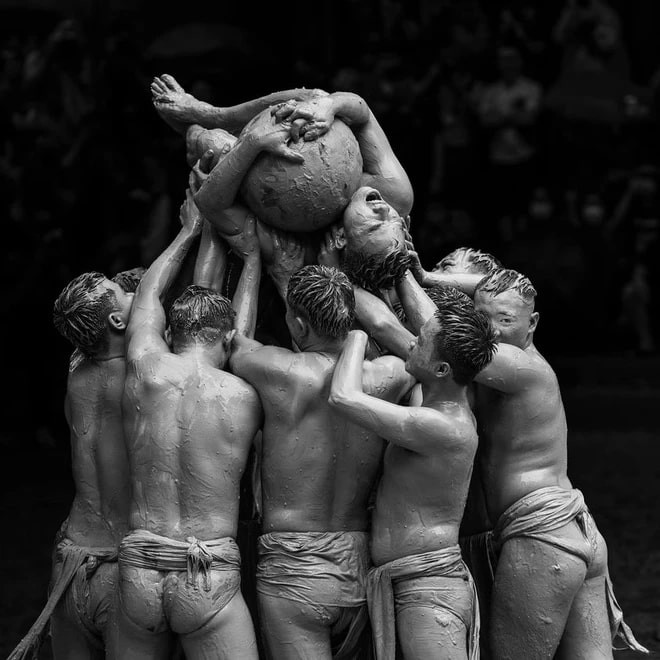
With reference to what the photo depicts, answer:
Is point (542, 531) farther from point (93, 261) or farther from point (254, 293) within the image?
point (93, 261)

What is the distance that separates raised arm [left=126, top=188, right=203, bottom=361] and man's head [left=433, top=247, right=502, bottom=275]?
43.6 inches

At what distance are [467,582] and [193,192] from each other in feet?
6.72

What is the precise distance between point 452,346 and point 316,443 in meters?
0.69

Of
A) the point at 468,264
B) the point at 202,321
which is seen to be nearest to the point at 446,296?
the point at 468,264

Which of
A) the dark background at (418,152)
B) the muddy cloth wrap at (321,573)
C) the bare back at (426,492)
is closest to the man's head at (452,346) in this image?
the bare back at (426,492)

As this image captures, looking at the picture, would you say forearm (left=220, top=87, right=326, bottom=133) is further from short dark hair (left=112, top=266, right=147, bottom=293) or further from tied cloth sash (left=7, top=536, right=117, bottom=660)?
tied cloth sash (left=7, top=536, right=117, bottom=660)

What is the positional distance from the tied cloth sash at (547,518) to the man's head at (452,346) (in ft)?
2.39

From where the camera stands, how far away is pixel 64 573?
276 inches

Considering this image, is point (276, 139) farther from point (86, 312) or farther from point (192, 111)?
point (86, 312)

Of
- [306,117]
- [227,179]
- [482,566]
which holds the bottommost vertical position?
[482,566]

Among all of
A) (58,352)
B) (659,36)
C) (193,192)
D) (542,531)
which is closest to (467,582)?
(542,531)

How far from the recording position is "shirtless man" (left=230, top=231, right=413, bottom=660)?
6617mm

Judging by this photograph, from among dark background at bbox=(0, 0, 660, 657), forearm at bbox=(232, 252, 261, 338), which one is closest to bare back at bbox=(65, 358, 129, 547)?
forearm at bbox=(232, 252, 261, 338)

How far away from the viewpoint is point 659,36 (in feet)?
50.8
